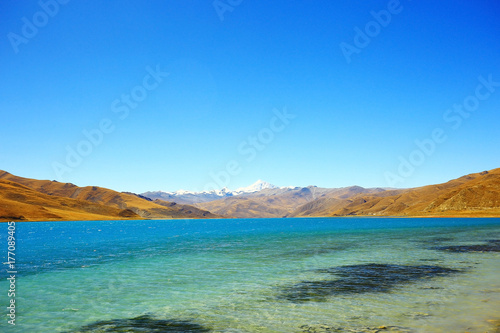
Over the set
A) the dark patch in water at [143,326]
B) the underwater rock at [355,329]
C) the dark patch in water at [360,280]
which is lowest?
the dark patch in water at [360,280]

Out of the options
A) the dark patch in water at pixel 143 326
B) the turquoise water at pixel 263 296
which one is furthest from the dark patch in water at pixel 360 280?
the dark patch in water at pixel 143 326

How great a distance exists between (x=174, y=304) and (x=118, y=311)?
274 centimetres

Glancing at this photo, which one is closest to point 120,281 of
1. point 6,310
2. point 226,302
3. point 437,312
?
point 6,310

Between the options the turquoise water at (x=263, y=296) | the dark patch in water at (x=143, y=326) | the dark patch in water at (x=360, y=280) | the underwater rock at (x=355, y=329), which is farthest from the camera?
the dark patch in water at (x=360, y=280)

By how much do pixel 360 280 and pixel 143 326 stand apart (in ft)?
49.5

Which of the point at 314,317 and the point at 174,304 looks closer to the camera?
the point at 314,317

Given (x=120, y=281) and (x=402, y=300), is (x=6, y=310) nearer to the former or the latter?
(x=120, y=281)

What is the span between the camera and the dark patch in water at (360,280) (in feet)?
63.8

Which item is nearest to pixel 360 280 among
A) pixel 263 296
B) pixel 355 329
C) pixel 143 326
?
pixel 263 296

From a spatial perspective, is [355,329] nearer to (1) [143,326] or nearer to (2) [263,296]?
(2) [263,296]

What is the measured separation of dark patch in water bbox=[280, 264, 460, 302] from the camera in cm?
1945

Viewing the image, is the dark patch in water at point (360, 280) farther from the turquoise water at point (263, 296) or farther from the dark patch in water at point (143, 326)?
the dark patch in water at point (143, 326)

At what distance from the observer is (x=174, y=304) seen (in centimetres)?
1772

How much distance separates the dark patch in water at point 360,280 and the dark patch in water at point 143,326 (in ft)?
20.8
